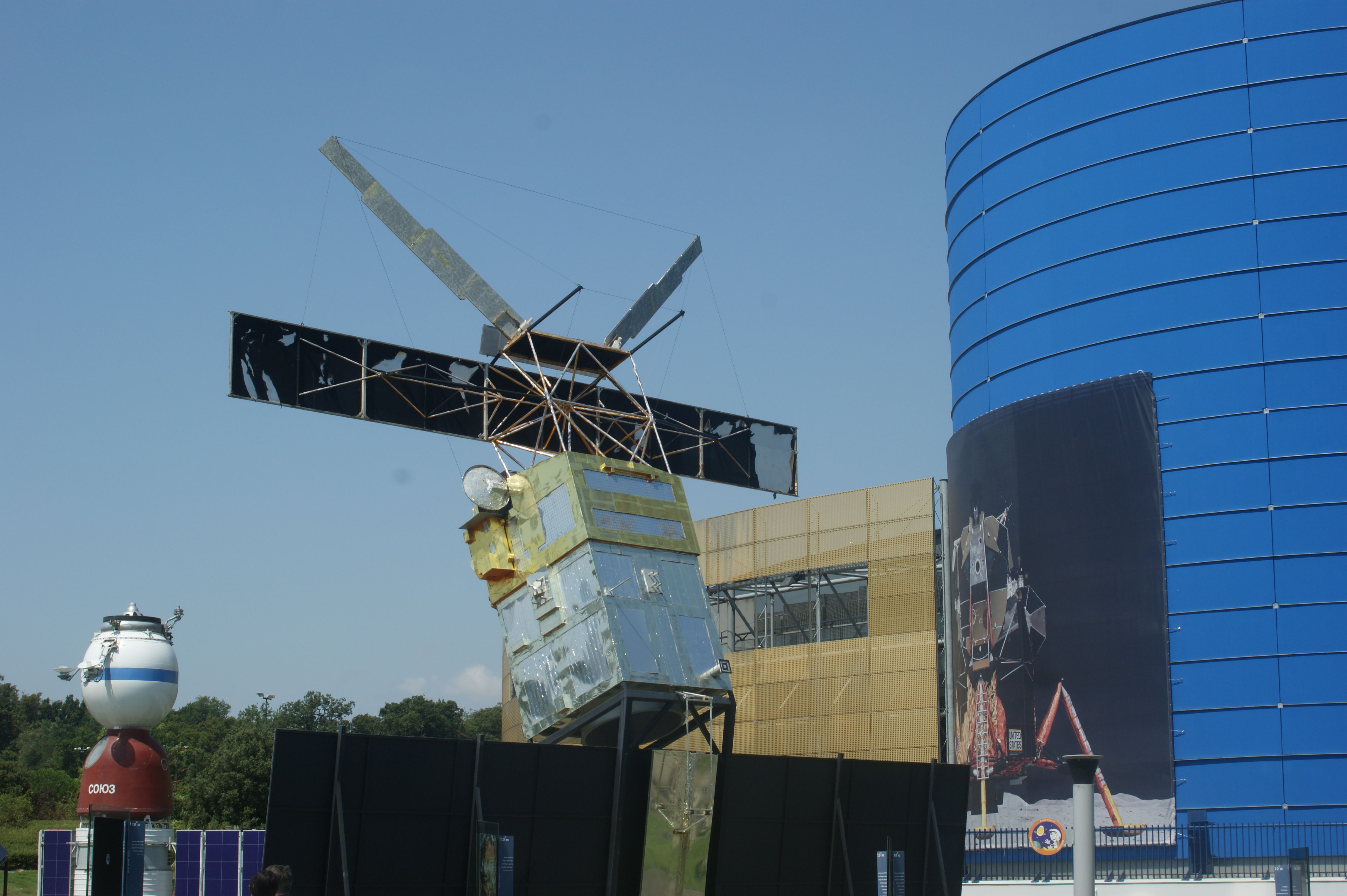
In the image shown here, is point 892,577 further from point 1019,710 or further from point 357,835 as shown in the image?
point 357,835

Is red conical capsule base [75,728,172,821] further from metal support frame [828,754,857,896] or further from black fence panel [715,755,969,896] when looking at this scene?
metal support frame [828,754,857,896]

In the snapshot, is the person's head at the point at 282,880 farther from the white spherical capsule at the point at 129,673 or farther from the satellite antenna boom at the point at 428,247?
the white spherical capsule at the point at 129,673

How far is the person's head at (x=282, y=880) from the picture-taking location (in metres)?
9.35

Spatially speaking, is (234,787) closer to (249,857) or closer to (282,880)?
(249,857)

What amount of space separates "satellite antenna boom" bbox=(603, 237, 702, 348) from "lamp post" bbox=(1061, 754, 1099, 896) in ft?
41.4

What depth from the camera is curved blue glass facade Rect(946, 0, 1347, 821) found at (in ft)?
117

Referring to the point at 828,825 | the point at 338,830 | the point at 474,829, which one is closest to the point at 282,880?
the point at 338,830

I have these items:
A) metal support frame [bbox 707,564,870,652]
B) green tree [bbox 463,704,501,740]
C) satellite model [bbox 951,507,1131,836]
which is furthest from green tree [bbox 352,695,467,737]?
satellite model [bbox 951,507,1131,836]

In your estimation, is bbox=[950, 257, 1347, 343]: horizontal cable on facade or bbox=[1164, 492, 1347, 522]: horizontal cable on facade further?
bbox=[950, 257, 1347, 343]: horizontal cable on facade

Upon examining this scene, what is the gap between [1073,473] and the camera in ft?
130

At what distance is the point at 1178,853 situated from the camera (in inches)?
1393

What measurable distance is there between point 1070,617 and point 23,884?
4029 centimetres

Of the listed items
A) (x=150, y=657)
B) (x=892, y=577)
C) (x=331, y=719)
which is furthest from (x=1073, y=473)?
(x=331, y=719)

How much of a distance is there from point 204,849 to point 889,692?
2505 centimetres
